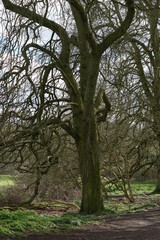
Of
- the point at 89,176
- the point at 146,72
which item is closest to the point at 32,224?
the point at 89,176

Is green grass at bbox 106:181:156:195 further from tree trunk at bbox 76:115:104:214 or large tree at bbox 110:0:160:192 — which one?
tree trunk at bbox 76:115:104:214

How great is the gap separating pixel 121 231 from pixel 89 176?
2.87m

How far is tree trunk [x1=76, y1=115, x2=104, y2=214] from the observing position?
11.4 m

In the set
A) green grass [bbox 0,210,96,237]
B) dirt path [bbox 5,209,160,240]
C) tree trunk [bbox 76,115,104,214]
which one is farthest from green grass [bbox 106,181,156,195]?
green grass [bbox 0,210,96,237]

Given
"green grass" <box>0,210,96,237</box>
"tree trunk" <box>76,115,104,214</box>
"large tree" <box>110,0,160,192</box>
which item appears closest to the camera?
"green grass" <box>0,210,96,237</box>

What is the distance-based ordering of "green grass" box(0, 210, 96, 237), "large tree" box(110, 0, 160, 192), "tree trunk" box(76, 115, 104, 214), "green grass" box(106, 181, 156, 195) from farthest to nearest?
"green grass" box(106, 181, 156, 195), "large tree" box(110, 0, 160, 192), "tree trunk" box(76, 115, 104, 214), "green grass" box(0, 210, 96, 237)

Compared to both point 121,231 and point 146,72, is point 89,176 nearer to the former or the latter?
point 121,231

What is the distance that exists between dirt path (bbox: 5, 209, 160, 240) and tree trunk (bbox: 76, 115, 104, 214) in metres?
1.01

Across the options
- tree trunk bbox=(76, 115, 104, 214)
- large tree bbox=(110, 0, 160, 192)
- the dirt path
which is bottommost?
the dirt path

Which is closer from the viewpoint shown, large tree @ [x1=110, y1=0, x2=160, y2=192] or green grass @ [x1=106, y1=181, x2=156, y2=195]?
large tree @ [x1=110, y1=0, x2=160, y2=192]

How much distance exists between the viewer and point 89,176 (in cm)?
1143

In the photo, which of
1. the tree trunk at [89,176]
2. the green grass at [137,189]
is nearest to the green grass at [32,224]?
the tree trunk at [89,176]

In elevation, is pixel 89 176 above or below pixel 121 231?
above

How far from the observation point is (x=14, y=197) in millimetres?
14258
